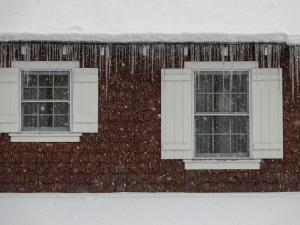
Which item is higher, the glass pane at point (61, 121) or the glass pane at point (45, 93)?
the glass pane at point (45, 93)

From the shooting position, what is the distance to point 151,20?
12.8m

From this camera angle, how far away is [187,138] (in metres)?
12.7

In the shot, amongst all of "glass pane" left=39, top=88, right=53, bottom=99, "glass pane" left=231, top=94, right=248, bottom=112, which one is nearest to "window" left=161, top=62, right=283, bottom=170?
"glass pane" left=231, top=94, right=248, bottom=112

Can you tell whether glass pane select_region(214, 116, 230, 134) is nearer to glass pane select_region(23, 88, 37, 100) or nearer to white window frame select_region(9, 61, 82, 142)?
Result: white window frame select_region(9, 61, 82, 142)

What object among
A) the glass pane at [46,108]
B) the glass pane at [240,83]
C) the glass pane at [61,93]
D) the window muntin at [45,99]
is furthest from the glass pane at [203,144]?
the glass pane at [46,108]

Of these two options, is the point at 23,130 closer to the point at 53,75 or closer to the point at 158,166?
the point at 53,75

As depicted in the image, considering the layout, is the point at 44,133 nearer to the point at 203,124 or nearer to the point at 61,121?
the point at 61,121

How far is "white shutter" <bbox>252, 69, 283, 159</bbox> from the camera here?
12.7m

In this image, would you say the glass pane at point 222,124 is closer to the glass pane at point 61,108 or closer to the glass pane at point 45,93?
the glass pane at point 61,108

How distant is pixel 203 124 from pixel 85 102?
7.31 feet

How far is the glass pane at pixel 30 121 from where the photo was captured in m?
12.9

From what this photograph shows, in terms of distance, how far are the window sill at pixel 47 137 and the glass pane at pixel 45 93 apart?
0.70 m

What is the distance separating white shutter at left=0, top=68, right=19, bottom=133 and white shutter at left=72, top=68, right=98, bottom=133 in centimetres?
107

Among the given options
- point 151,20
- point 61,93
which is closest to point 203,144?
point 151,20
